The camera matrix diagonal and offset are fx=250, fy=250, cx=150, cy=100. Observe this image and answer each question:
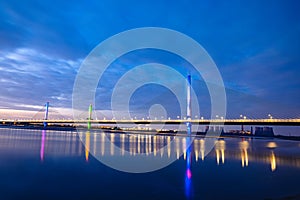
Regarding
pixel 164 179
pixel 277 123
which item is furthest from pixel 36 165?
pixel 277 123

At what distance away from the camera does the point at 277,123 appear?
34312 mm

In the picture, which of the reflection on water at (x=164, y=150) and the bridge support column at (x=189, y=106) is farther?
the bridge support column at (x=189, y=106)

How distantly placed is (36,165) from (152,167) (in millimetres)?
4379

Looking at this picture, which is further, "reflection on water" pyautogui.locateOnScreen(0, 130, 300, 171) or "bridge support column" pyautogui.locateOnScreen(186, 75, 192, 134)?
"bridge support column" pyautogui.locateOnScreen(186, 75, 192, 134)

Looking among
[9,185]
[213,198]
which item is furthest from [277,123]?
[9,185]

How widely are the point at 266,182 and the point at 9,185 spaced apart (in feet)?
23.1

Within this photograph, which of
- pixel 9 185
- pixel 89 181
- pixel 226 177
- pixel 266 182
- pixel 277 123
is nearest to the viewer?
pixel 9 185

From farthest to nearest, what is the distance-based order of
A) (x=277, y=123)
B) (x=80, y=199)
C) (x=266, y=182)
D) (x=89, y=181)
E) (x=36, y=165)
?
(x=277, y=123), (x=36, y=165), (x=266, y=182), (x=89, y=181), (x=80, y=199)

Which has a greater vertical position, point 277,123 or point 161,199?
point 277,123

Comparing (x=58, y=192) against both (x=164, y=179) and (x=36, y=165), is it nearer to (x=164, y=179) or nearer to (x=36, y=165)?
(x=164, y=179)

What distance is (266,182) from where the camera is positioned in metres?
7.43

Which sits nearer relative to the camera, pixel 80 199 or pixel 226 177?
pixel 80 199

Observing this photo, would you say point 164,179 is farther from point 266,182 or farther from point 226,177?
point 266,182

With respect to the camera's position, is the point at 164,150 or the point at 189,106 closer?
the point at 164,150
